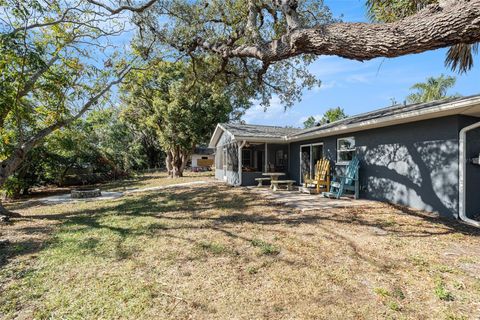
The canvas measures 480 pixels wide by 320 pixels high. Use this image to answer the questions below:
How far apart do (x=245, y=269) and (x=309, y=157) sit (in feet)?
31.4

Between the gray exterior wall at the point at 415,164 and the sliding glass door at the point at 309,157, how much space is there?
266cm

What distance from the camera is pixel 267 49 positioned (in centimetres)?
520

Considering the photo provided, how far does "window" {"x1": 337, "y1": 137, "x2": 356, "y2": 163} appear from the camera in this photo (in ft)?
30.7

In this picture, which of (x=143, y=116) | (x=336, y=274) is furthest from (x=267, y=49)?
(x=143, y=116)

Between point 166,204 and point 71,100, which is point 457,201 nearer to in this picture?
point 166,204

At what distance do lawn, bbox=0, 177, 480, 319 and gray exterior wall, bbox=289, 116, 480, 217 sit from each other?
866 mm

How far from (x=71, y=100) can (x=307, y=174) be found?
10.5 metres

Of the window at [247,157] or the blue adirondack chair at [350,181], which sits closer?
the blue adirondack chair at [350,181]

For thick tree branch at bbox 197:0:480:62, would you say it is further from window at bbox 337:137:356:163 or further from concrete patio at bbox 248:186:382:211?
window at bbox 337:137:356:163

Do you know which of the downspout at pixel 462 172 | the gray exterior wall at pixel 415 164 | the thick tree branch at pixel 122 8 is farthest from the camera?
the thick tree branch at pixel 122 8

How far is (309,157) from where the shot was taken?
12.2 meters

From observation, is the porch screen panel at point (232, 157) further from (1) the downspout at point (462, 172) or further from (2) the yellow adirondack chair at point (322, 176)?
(1) the downspout at point (462, 172)

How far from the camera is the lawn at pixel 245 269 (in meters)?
2.62

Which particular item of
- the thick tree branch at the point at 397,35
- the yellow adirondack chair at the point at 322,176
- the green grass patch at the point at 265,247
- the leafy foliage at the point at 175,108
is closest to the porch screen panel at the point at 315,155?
the yellow adirondack chair at the point at 322,176
